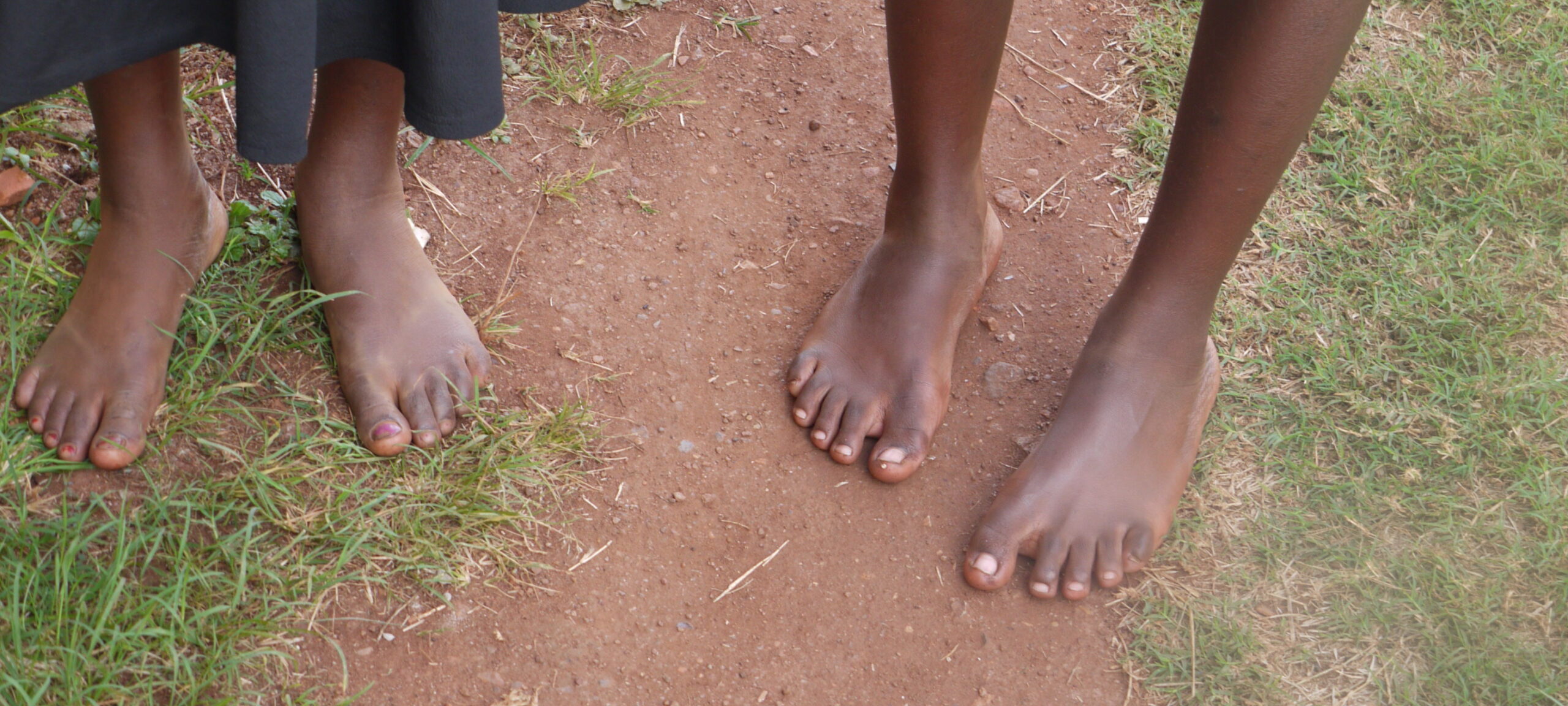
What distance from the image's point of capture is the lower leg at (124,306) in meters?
1.52

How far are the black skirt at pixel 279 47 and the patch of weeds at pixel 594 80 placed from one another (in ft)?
2.63

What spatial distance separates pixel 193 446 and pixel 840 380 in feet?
3.23

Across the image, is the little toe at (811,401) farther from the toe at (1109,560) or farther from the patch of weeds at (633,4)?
the patch of weeds at (633,4)

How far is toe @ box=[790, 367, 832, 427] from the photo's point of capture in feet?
5.91

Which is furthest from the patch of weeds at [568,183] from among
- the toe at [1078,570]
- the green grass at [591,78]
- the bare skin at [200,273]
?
the toe at [1078,570]

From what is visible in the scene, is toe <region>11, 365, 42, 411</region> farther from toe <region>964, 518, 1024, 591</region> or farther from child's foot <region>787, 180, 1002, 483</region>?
A: toe <region>964, 518, 1024, 591</region>

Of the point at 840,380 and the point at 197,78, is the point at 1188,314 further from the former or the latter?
the point at 197,78

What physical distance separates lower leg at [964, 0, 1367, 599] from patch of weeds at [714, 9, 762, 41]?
3.86 feet

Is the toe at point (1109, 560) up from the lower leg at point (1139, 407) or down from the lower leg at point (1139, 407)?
down

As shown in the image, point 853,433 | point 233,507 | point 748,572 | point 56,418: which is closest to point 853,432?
point 853,433

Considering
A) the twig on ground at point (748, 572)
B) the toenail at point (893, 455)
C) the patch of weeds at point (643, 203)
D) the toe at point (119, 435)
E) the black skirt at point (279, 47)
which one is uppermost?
the black skirt at point (279, 47)

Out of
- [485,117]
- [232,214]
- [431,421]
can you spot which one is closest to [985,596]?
[431,421]

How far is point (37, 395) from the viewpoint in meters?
1.56

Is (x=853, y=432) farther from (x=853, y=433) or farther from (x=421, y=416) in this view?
(x=421, y=416)
